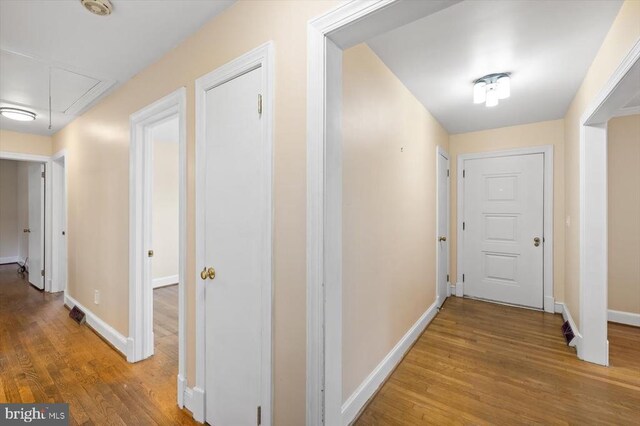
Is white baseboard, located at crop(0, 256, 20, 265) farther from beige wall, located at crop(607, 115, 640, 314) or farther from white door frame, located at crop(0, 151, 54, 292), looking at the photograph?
beige wall, located at crop(607, 115, 640, 314)

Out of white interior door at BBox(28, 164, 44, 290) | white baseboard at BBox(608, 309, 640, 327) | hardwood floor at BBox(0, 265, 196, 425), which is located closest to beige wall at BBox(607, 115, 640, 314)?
white baseboard at BBox(608, 309, 640, 327)

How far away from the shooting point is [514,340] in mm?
2861

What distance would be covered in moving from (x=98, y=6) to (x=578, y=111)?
149 inches

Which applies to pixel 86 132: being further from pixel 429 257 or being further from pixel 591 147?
pixel 591 147

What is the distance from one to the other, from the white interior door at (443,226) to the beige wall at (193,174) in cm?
278

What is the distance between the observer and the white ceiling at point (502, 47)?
65.1 inches

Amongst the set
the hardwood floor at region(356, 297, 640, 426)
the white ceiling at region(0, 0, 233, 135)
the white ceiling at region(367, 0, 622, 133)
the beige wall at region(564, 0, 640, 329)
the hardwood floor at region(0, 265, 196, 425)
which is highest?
the white ceiling at region(367, 0, 622, 133)

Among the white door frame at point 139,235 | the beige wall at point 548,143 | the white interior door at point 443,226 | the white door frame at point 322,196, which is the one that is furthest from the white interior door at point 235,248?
the beige wall at point 548,143

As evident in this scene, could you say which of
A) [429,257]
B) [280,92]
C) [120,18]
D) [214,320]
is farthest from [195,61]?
[429,257]

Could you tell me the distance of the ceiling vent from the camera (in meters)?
1.52

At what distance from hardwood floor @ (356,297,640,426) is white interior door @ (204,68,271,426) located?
2.76ft

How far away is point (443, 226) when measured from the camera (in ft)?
12.8

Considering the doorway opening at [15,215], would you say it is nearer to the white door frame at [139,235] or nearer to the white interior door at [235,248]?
the white door frame at [139,235]

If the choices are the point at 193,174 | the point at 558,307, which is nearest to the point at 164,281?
the point at 193,174
